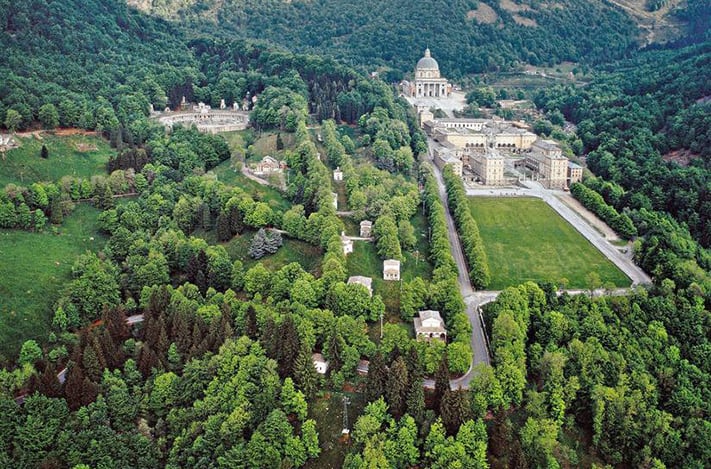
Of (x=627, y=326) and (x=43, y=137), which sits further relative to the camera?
(x=43, y=137)

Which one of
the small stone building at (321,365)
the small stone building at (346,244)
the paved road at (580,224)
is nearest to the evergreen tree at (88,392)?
the small stone building at (321,365)

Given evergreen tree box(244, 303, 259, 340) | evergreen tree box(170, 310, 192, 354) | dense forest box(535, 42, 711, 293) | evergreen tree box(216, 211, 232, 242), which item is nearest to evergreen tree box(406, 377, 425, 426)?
evergreen tree box(244, 303, 259, 340)

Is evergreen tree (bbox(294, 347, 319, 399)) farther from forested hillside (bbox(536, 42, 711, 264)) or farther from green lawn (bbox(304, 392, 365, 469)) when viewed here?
forested hillside (bbox(536, 42, 711, 264))

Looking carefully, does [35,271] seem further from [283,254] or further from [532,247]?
[532,247]

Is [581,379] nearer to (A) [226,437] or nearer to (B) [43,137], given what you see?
(A) [226,437]

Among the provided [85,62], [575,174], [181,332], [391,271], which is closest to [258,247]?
[391,271]

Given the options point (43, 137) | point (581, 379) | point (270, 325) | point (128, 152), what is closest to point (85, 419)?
point (270, 325)
